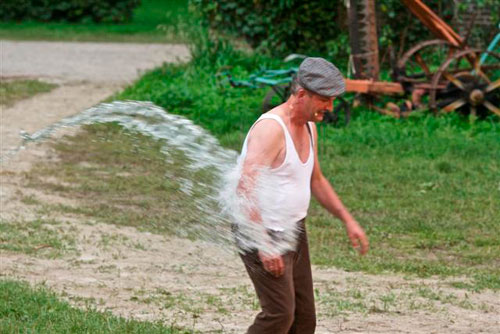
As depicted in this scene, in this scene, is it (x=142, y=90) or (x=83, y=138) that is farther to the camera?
(x=142, y=90)

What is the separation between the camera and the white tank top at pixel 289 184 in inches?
158

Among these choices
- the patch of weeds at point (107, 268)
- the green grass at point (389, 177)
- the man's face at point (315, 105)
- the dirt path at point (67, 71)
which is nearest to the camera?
the man's face at point (315, 105)

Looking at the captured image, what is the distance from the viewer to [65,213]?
26.3 feet

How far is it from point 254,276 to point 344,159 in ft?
19.8

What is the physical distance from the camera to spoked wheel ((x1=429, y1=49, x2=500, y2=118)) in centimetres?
1128

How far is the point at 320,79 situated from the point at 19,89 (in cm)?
1135

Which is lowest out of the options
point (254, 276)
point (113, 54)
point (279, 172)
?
point (113, 54)

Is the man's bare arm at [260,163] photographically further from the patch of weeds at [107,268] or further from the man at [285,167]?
the patch of weeds at [107,268]

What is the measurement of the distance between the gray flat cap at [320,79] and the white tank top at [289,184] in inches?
7.3

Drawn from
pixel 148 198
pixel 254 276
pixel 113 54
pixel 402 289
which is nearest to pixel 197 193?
pixel 254 276

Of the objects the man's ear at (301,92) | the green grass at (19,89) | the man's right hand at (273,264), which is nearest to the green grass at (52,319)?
the man's right hand at (273,264)

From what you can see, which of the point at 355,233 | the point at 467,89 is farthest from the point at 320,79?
the point at 467,89

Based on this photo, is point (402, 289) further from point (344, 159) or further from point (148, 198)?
point (344, 159)

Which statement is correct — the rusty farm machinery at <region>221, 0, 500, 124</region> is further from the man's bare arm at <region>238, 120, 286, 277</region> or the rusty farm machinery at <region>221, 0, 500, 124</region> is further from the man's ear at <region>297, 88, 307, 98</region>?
the man's bare arm at <region>238, 120, 286, 277</region>
